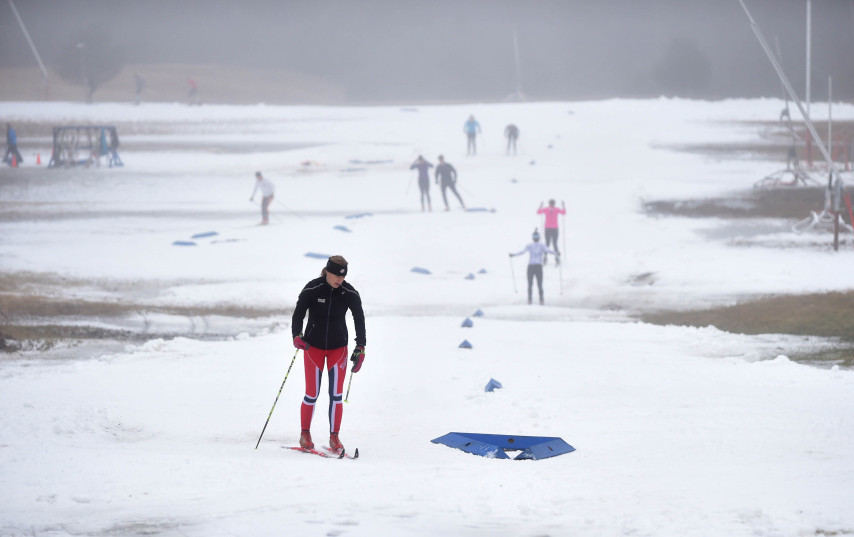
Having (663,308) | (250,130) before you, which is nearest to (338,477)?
(663,308)

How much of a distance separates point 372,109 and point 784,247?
49.7 meters

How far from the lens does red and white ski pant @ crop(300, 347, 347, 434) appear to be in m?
8.84

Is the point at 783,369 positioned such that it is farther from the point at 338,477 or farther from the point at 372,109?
the point at 372,109

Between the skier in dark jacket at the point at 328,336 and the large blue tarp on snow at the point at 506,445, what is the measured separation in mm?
1190

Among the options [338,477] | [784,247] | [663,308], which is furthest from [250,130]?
[338,477]

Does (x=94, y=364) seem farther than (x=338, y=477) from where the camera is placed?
Yes

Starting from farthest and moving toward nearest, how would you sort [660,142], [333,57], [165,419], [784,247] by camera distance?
[333,57]
[660,142]
[784,247]
[165,419]

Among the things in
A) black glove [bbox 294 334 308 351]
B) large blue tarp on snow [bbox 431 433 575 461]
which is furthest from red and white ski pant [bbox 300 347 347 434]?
large blue tarp on snow [bbox 431 433 575 461]

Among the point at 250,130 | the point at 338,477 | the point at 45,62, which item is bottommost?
the point at 338,477

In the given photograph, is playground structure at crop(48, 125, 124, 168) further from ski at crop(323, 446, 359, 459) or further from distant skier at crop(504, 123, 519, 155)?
ski at crop(323, 446, 359, 459)

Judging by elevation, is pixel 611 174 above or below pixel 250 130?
below

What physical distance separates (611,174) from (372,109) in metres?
34.7

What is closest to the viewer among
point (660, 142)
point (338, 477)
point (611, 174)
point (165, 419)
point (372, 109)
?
point (338, 477)

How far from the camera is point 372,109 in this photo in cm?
7244
